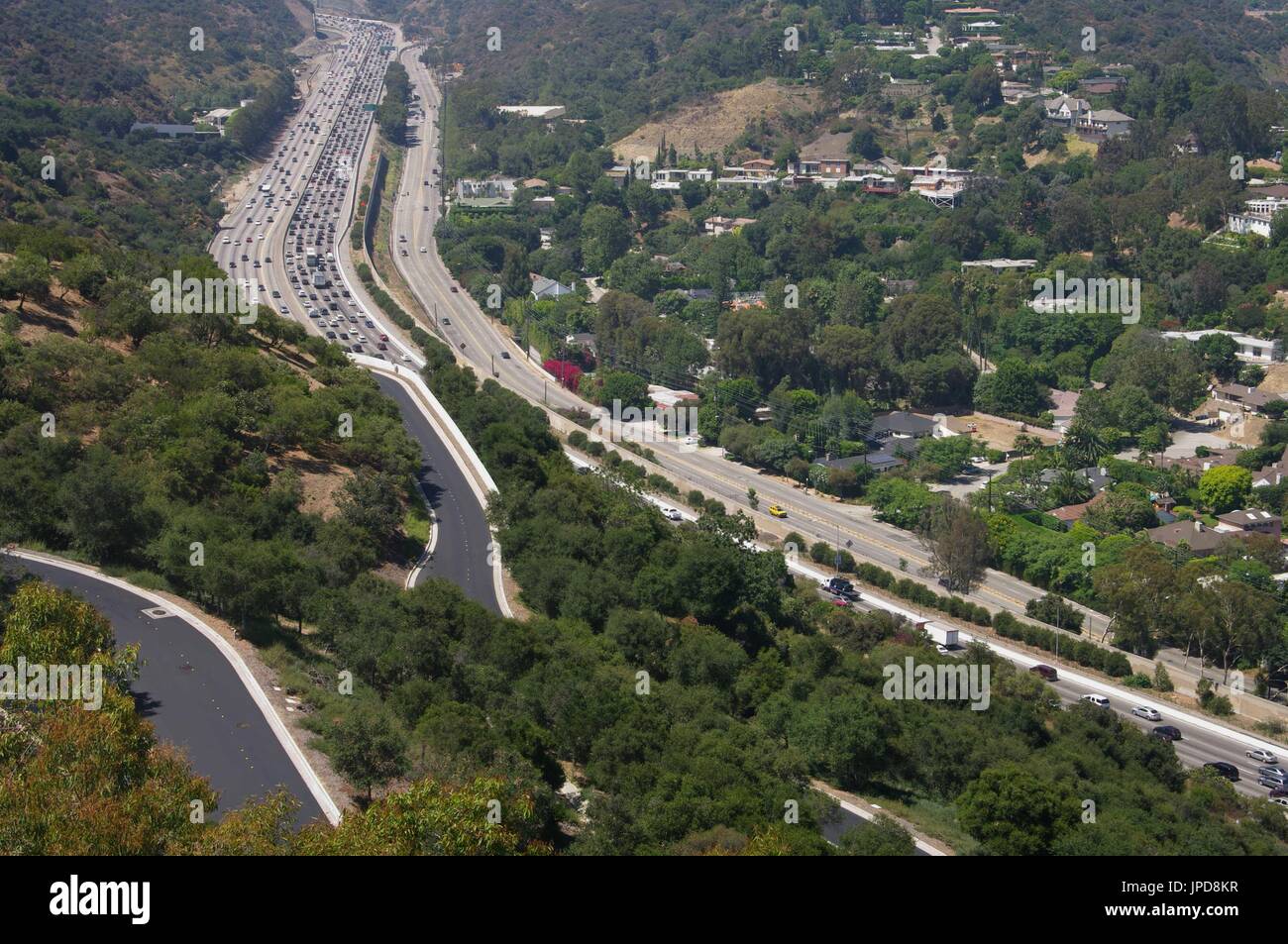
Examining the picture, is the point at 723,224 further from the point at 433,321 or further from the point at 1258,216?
the point at 1258,216

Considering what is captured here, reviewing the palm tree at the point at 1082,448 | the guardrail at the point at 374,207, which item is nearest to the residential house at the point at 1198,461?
the palm tree at the point at 1082,448

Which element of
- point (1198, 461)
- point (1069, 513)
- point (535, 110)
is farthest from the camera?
point (535, 110)

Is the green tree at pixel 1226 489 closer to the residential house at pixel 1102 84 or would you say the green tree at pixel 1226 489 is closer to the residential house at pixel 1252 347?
the residential house at pixel 1252 347

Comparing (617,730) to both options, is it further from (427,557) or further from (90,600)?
(427,557)

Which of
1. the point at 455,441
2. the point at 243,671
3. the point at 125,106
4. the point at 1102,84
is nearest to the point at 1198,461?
the point at 455,441

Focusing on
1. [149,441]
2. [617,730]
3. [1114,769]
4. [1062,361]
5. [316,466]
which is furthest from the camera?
[1062,361]

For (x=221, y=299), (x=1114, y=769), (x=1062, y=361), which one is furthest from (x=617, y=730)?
(x=1062, y=361)
